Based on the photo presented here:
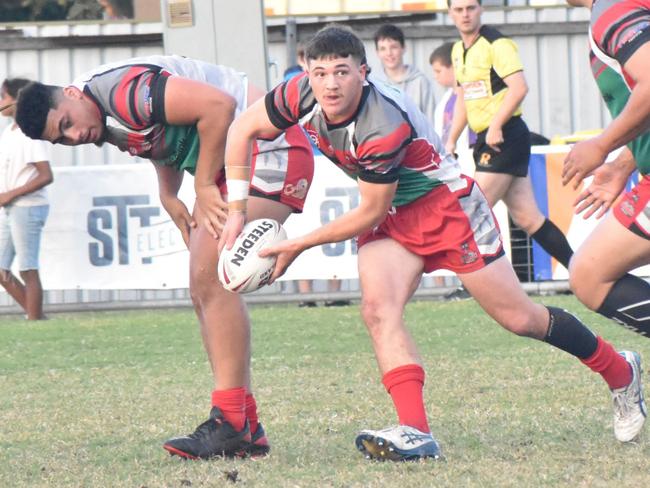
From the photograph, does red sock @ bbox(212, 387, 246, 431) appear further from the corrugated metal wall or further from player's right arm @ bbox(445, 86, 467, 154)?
the corrugated metal wall

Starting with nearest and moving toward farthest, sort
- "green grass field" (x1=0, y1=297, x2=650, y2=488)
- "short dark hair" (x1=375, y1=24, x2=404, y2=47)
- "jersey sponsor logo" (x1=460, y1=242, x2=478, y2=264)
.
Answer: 1. "green grass field" (x1=0, y1=297, x2=650, y2=488)
2. "jersey sponsor logo" (x1=460, y1=242, x2=478, y2=264)
3. "short dark hair" (x1=375, y1=24, x2=404, y2=47)

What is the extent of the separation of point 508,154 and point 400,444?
224 inches

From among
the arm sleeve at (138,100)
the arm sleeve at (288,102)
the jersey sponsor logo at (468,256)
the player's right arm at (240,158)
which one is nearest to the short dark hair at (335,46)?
the arm sleeve at (288,102)

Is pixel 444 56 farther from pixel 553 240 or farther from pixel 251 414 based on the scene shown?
pixel 251 414

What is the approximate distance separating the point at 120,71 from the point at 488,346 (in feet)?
14.0

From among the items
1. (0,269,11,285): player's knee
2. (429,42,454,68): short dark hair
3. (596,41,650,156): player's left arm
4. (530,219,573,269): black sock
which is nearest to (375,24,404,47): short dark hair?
(429,42,454,68): short dark hair

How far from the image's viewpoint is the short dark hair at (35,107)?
18.8 ft

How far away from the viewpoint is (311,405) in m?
7.46

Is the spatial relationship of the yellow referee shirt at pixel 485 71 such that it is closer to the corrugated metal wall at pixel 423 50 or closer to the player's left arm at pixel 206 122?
the corrugated metal wall at pixel 423 50

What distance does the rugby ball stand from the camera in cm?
572

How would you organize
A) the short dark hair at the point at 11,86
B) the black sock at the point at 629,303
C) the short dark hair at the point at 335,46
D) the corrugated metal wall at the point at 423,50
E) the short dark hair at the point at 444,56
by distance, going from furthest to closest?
1. the corrugated metal wall at the point at 423,50
2. the short dark hair at the point at 444,56
3. the short dark hair at the point at 11,86
4. the black sock at the point at 629,303
5. the short dark hair at the point at 335,46

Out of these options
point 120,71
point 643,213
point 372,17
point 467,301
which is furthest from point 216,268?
point 372,17

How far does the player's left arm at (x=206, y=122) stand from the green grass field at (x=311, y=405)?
1012 millimetres

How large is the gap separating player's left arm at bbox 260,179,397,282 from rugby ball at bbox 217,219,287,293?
0.14 feet
